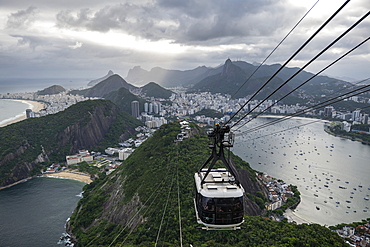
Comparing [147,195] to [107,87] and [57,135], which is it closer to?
[57,135]

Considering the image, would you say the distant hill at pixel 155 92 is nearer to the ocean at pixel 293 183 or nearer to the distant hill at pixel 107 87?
the distant hill at pixel 107 87

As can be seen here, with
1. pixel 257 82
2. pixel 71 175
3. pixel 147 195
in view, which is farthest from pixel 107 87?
pixel 147 195

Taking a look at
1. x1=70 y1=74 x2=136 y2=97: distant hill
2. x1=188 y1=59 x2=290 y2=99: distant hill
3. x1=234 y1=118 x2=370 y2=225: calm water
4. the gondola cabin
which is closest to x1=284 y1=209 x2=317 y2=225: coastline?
x1=234 y1=118 x2=370 y2=225: calm water

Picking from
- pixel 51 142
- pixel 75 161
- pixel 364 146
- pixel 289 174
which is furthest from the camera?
pixel 364 146

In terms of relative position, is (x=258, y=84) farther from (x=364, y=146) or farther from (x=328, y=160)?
(x=328, y=160)

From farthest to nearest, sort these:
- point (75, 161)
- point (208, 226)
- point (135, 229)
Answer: point (75, 161) < point (135, 229) < point (208, 226)

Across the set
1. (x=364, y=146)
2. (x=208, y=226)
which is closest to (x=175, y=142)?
(x=208, y=226)

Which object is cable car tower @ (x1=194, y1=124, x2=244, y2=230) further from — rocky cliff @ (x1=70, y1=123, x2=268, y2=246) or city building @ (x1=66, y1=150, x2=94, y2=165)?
city building @ (x1=66, y1=150, x2=94, y2=165)
